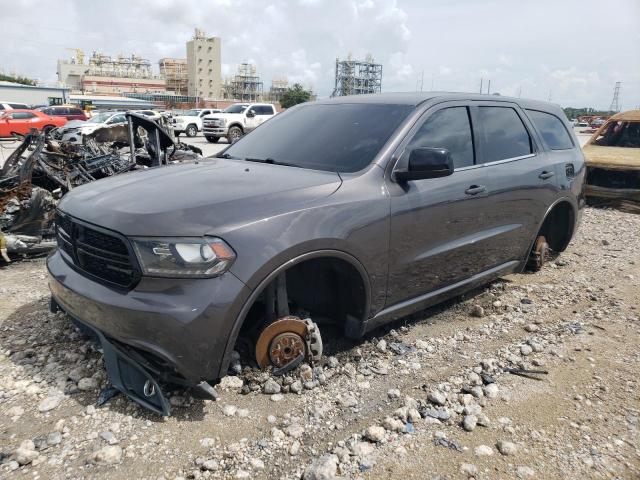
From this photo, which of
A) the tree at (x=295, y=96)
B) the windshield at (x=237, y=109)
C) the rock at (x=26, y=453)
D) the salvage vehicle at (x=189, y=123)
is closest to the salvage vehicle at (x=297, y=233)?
the rock at (x=26, y=453)

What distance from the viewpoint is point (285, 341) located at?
292 cm

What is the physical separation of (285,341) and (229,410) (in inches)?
19.2

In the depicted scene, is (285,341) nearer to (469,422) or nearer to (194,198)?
(194,198)

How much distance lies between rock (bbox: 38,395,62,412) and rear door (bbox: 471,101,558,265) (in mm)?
3119

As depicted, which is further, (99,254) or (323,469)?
(99,254)

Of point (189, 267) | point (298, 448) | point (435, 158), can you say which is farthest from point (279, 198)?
point (298, 448)

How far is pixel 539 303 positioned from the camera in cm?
444

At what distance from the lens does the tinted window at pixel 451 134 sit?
345cm

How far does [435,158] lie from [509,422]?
5.07 feet

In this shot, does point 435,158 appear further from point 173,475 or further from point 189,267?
point 173,475

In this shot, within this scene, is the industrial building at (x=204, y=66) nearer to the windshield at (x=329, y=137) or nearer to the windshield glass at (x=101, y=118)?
the windshield glass at (x=101, y=118)

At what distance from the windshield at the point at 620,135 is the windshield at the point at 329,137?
8.47m

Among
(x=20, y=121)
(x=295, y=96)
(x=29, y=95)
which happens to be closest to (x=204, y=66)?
(x=295, y=96)

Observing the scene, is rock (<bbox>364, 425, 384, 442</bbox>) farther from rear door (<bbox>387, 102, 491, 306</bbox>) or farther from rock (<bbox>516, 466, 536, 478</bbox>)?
rear door (<bbox>387, 102, 491, 306</bbox>)
